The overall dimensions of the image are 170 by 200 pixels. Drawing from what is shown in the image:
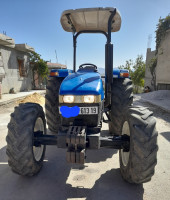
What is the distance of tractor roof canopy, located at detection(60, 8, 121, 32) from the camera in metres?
2.42

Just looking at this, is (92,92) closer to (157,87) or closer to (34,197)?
(34,197)

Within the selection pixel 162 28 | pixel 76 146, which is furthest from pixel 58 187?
pixel 162 28

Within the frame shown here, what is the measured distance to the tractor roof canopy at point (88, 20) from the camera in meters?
2.42

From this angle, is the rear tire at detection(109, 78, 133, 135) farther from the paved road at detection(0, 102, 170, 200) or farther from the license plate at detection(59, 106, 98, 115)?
the license plate at detection(59, 106, 98, 115)

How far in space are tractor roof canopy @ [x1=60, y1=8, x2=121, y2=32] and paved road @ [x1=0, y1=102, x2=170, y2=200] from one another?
2.47 metres

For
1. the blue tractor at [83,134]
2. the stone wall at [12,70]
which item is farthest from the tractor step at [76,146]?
the stone wall at [12,70]

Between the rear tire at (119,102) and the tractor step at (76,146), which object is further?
the rear tire at (119,102)

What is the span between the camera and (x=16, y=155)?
1.94 metres

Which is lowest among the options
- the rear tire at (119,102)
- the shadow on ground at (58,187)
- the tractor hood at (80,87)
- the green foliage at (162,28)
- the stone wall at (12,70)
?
the shadow on ground at (58,187)

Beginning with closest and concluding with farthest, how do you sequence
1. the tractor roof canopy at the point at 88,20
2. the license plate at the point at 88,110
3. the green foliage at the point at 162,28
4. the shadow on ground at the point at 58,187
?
the shadow on ground at the point at 58,187
the license plate at the point at 88,110
the tractor roof canopy at the point at 88,20
the green foliage at the point at 162,28

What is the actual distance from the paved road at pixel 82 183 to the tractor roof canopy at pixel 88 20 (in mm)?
2468

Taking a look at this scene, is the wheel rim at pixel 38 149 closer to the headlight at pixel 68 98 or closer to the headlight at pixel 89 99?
the headlight at pixel 68 98

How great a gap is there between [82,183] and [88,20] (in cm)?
283

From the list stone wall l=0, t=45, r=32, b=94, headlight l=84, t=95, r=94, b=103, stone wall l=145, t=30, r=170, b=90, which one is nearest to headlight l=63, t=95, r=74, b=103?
headlight l=84, t=95, r=94, b=103
